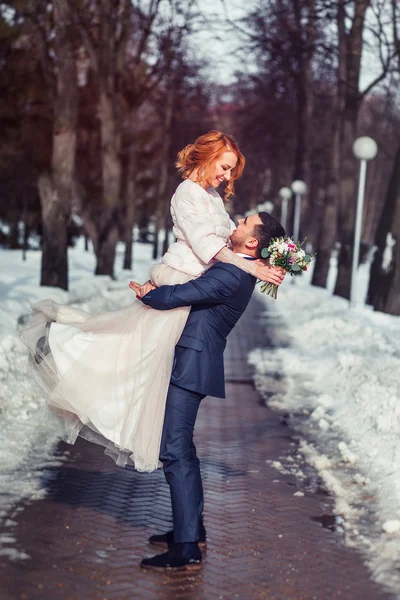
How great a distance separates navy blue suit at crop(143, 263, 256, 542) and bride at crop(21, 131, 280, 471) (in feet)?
0.21

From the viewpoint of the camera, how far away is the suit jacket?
5281mm

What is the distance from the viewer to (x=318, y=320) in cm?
1969

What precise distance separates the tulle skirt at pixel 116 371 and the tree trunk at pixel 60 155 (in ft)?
49.8

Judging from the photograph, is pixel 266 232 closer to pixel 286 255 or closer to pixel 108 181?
pixel 286 255

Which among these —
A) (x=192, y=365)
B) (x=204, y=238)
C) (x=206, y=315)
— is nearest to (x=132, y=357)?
(x=192, y=365)

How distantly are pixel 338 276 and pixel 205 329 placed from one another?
22082mm

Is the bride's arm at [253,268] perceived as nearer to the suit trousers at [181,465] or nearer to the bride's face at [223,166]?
the bride's face at [223,166]

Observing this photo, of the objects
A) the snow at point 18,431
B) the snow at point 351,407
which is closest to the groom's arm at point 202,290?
the snow at point 18,431

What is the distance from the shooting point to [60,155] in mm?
20500

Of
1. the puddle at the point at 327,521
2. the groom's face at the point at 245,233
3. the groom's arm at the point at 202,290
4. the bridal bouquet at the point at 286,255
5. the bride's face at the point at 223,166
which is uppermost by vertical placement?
the bride's face at the point at 223,166

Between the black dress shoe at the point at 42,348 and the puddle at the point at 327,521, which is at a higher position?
the black dress shoe at the point at 42,348

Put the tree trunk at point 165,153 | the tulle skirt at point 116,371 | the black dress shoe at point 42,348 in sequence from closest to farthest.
A: the tulle skirt at point 116,371 → the black dress shoe at point 42,348 → the tree trunk at point 165,153

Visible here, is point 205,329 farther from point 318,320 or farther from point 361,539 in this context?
point 318,320

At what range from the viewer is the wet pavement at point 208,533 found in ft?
16.0
